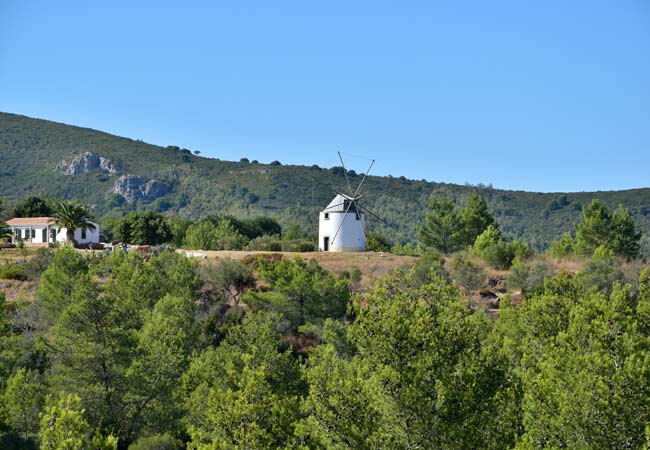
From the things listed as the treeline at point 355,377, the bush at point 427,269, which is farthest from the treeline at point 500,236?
the treeline at point 355,377

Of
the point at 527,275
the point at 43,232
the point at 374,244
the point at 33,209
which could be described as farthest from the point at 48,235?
the point at 527,275

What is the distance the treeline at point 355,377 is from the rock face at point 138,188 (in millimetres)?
105799

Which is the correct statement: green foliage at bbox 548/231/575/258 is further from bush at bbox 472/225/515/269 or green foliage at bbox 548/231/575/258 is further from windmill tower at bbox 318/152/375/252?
windmill tower at bbox 318/152/375/252

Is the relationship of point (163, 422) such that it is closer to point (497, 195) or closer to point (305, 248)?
point (305, 248)

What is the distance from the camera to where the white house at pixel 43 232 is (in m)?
75.9

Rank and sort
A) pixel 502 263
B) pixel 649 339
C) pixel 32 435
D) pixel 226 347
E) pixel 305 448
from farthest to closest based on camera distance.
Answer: pixel 502 263, pixel 226 347, pixel 32 435, pixel 649 339, pixel 305 448

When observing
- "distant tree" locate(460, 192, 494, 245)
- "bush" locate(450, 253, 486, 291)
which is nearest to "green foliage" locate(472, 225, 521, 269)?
"bush" locate(450, 253, 486, 291)

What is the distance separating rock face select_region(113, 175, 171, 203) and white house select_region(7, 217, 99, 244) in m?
71.4

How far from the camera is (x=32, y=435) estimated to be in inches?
1310

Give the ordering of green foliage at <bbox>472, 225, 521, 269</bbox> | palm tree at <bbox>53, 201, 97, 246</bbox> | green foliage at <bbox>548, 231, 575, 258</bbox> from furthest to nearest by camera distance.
→ green foliage at <bbox>548, 231, 575, 258</bbox> → palm tree at <bbox>53, 201, 97, 246</bbox> → green foliage at <bbox>472, 225, 521, 269</bbox>

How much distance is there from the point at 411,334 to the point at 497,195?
5668 inches

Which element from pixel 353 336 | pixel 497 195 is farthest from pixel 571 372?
pixel 497 195

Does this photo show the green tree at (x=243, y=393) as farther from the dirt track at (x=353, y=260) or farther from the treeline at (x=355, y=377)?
the dirt track at (x=353, y=260)

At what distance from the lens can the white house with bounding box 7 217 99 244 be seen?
7594 centimetres
